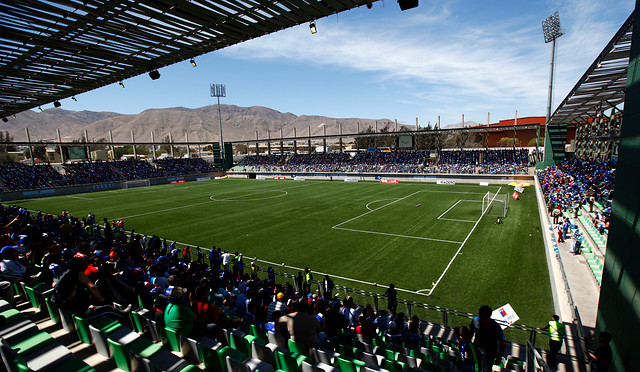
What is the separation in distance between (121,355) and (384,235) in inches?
678

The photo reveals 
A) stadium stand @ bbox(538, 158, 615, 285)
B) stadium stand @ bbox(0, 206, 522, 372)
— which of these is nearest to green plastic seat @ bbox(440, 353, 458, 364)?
stadium stand @ bbox(0, 206, 522, 372)

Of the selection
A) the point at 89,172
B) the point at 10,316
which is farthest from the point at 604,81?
the point at 89,172

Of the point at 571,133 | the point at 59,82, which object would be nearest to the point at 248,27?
the point at 59,82

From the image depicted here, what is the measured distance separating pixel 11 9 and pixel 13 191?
46980 mm

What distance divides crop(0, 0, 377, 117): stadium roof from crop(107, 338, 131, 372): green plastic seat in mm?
6767

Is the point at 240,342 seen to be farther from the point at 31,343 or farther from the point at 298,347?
the point at 31,343

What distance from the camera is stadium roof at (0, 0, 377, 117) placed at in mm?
7160

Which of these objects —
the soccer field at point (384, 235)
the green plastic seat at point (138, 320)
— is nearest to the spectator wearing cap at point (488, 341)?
the green plastic seat at point (138, 320)

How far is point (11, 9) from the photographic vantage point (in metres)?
7.30

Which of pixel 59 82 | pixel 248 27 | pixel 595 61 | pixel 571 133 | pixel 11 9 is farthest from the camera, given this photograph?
pixel 571 133

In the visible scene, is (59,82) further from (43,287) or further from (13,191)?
(13,191)

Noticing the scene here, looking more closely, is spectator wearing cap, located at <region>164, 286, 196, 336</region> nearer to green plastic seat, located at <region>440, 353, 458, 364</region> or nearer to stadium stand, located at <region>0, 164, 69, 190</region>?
green plastic seat, located at <region>440, 353, 458, 364</region>

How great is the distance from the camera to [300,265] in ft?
50.4

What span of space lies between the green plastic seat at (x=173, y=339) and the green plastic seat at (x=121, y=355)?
68 centimetres
